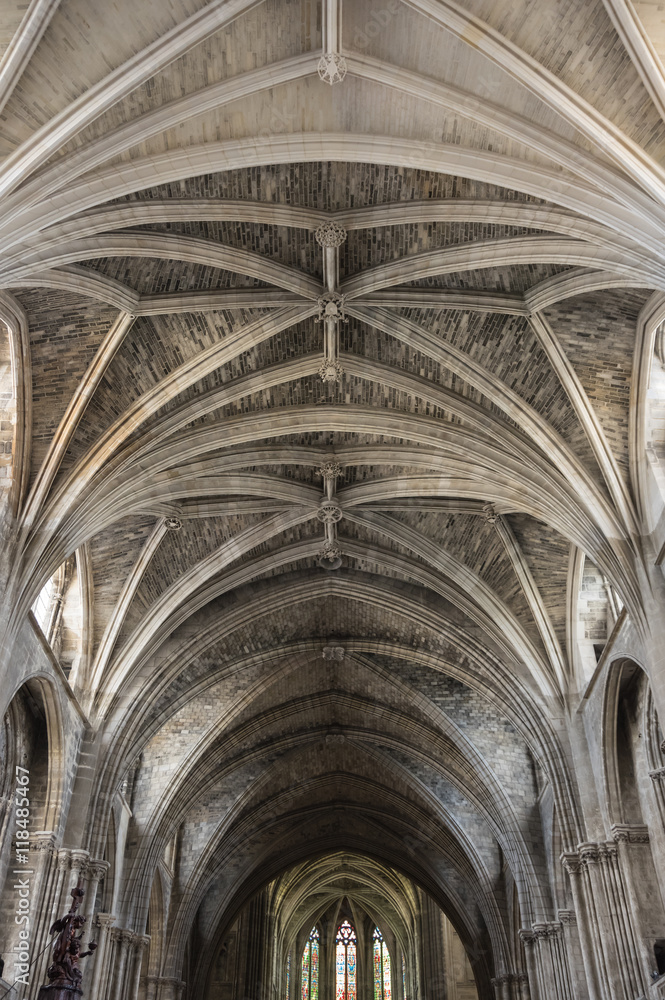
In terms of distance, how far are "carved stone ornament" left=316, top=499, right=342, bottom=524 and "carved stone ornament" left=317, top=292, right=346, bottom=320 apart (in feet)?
16.9

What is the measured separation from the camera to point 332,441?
62.3 ft

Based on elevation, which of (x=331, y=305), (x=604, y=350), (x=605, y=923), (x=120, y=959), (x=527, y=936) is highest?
(x=331, y=305)

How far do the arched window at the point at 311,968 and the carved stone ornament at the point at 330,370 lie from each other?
112 feet

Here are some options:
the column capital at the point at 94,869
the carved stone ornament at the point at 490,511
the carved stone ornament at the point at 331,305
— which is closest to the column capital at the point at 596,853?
the carved stone ornament at the point at 490,511

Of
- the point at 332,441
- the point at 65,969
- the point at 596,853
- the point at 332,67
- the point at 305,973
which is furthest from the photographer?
the point at 305,973

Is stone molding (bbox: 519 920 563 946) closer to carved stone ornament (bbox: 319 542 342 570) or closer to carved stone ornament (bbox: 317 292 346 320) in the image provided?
carved stone ornament (bbox: 319 542 342 570)

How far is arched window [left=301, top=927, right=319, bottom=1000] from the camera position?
137 ft

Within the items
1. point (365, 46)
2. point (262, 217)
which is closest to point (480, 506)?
point (262, 217)

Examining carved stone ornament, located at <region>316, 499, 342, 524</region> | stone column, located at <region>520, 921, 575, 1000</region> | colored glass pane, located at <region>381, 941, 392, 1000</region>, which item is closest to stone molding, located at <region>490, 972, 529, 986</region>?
stone column, located at <region>520, 921, 575, 1000</region>

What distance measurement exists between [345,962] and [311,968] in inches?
64.3

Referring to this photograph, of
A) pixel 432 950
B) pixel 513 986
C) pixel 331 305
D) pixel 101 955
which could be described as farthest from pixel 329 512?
pixel 432 950

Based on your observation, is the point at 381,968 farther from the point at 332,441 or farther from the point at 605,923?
the point at 332,441

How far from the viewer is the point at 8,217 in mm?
10578

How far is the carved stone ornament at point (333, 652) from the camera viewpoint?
24.3 meters
